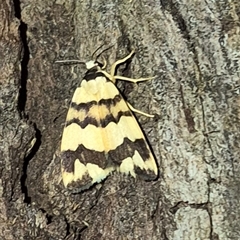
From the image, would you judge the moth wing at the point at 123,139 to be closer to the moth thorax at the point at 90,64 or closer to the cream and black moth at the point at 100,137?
the cream and black moth at the point at 100,137

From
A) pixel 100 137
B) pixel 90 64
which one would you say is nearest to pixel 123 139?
pixel 100 137

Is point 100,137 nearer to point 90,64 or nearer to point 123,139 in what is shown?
point 123,139

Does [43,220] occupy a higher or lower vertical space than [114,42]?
lower

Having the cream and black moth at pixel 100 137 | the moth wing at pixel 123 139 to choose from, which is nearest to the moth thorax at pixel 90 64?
the cream and black moth at pixel 100 137

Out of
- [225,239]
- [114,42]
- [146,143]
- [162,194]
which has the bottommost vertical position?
[225,239]

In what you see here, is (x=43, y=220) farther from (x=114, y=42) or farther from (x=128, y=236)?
(x=114, y=42)

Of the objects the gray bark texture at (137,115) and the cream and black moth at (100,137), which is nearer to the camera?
the gray bark texture at (137,115)

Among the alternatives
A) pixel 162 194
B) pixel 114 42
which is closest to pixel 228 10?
pixel 114 42
